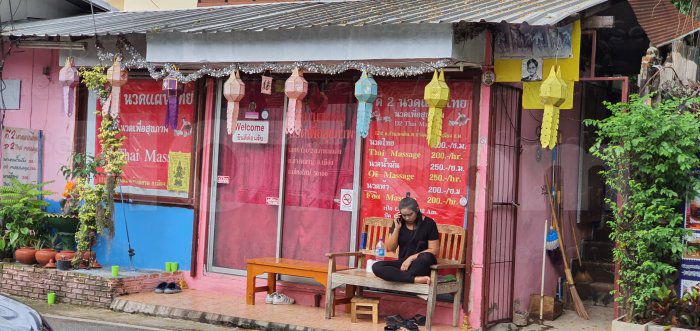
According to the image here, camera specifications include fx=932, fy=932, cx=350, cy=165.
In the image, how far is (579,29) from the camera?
35.8ft

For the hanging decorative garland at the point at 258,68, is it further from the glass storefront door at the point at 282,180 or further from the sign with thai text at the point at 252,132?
the sign with thai text at the point at 252,132

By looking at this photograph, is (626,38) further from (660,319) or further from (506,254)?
(660,319)

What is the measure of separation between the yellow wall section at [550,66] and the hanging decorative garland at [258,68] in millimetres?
918

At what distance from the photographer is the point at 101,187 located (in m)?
13.9

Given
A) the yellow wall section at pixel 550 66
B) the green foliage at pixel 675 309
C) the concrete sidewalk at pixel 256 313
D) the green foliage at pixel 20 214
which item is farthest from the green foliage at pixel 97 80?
the green foliage at pixel 675 309

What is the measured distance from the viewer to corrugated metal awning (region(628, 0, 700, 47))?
10.9 m

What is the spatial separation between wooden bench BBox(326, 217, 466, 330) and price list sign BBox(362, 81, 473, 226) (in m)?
0.22

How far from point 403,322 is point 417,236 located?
1.05 m

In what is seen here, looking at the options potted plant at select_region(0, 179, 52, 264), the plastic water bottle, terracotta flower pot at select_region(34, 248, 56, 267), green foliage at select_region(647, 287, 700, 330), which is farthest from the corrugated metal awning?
potted plant at select_region(0, 179, 52, 264)

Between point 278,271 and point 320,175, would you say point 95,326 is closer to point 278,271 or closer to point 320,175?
point 278,271

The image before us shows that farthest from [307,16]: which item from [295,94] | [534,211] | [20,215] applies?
[20,215]

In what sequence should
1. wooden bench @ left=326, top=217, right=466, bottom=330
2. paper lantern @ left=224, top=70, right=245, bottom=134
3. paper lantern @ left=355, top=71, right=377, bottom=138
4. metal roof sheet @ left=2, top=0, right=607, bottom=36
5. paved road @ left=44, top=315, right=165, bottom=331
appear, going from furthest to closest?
paper lantern @ left=224, top=70, right=245, bottom=134
paved road @ left=44, top=315, right=165, bottom=331
paper lantern @ left=355, top=71, right=377, bottom=138
wooden bench @ left=326, top=217, right=466, bottom=330
metal roof sheet @ left=2, top=0, right=607, bottom=36

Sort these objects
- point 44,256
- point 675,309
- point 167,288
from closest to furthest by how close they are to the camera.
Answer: point 675,309 < point 167,288 < point 44,256

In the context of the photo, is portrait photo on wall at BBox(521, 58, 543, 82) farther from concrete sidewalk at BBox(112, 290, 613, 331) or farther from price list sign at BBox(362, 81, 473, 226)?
concrete sidewalk at BBox(112, 290, 613, 331)
